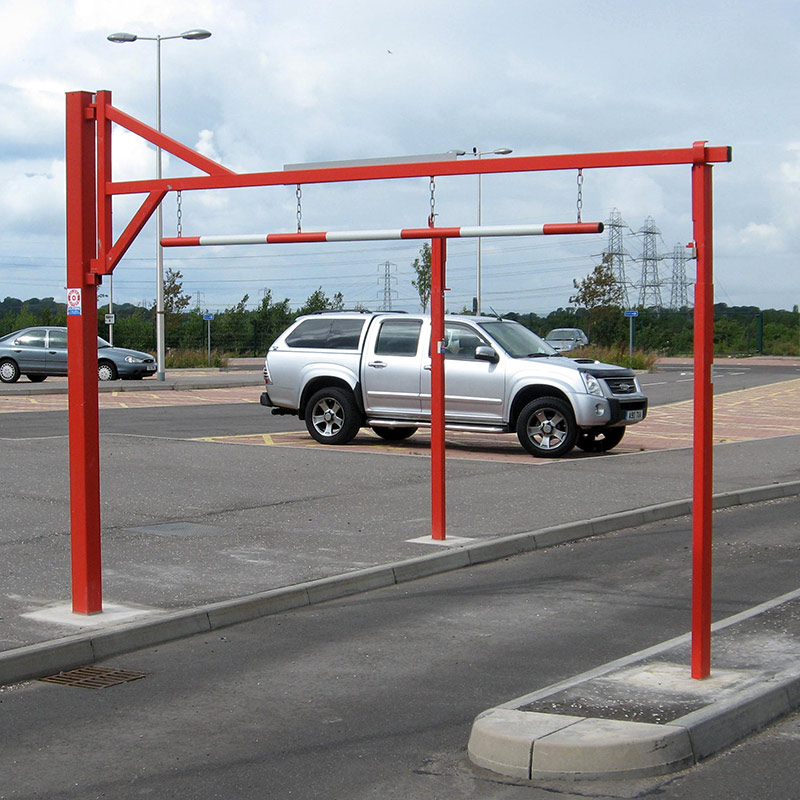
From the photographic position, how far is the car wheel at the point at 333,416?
1817 centimetres

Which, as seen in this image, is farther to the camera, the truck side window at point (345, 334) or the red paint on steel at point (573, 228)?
the truck side window at point (345, 334)

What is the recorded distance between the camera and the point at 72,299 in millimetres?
7605

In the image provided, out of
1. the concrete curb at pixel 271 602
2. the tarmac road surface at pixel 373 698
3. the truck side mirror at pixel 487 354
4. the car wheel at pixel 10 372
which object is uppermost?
the truck side mirror at pixel 487 354

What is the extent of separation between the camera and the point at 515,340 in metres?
17.8

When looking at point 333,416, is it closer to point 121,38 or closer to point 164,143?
point 164,143

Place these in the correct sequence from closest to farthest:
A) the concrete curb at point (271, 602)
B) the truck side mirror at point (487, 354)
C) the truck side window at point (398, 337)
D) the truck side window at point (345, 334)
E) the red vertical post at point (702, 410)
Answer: the red vertical post at point (702, 410)
the concrete curb at point (271, 602)
the truck side mirror at point (487, 354)
the truck side window at point (398, 337)
the truck side window at point (345, 334)

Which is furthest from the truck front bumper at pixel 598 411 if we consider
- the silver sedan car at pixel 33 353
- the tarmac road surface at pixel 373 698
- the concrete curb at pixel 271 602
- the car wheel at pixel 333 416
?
the silver sedan car at pixel 33 353

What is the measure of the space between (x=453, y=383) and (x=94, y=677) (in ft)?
37.0

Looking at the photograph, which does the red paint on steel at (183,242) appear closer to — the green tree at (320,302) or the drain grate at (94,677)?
the drain grate at (94,677)

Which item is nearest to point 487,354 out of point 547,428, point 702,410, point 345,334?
point 547,428

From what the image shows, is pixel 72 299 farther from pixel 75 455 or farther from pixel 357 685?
pixel 357 685

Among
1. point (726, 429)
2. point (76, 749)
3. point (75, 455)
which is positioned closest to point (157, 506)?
point (75, 455)

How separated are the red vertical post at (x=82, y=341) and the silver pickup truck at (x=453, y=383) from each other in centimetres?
987

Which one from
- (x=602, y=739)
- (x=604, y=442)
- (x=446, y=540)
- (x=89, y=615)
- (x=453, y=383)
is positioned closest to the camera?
(x=602, y=739)
